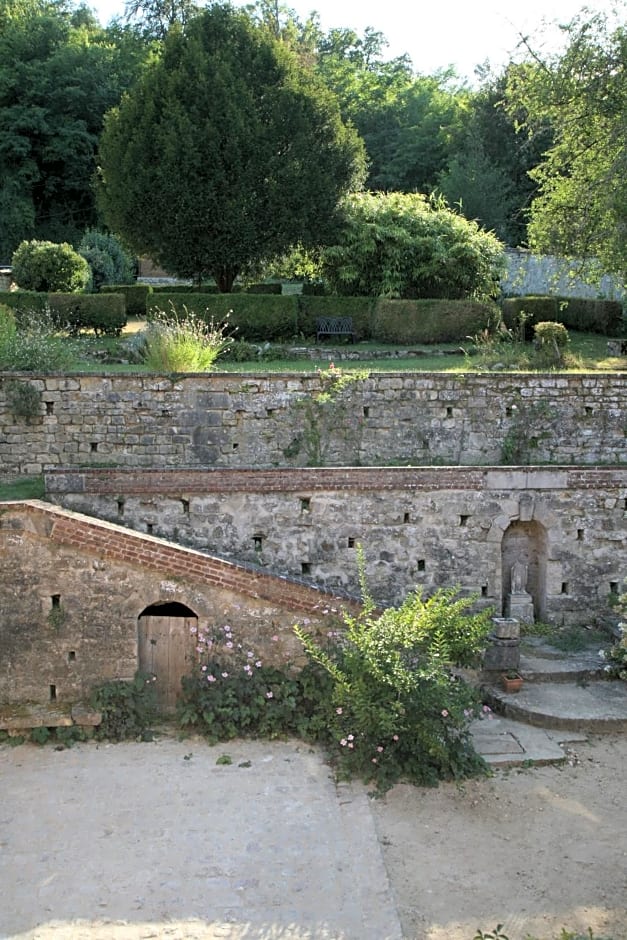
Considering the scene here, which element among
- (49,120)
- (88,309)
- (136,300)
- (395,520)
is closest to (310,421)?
(395,520)

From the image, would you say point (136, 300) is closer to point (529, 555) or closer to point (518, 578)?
point (529, 555)

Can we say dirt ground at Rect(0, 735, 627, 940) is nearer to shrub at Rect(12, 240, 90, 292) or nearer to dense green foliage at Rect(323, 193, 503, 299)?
dense green foliage at Rect(323, 193, 503, 299)

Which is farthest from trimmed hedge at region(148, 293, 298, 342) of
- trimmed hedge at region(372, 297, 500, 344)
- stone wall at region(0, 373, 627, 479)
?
stone wall at region(0, 373, 627, 479)

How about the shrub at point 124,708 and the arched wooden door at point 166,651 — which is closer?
the shrub at point 124,708

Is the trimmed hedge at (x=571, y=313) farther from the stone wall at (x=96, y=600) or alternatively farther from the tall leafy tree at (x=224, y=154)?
the stone wall at (x=96, y=600)

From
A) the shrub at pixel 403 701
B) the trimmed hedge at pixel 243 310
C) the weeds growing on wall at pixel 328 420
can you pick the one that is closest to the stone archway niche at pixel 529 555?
the weeds growing on wall at pixel 328 420

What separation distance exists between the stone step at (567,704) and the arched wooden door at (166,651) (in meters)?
3.50

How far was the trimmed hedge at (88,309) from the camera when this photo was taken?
20.2 meters

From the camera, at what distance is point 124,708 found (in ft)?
32.6

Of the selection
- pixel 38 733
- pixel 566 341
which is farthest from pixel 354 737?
pixel 566 341

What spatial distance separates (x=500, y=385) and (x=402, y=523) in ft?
9.36

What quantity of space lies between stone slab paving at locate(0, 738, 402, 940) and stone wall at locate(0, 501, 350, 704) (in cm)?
85

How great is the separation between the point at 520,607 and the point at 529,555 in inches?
30.7

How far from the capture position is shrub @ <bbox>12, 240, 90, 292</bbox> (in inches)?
902
